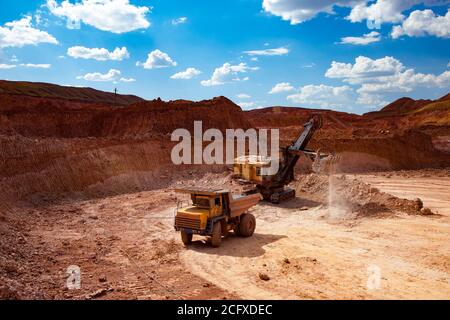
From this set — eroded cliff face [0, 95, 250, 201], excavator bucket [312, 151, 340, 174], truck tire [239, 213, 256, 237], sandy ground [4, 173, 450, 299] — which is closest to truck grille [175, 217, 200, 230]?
sandy ground [4, 173, 450, 299]

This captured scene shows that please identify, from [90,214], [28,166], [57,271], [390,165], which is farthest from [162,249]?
[390,165]

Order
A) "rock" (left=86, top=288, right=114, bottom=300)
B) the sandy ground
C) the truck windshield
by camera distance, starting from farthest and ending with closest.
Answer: the truck windshield → the sandy ground → "rock" (left=86, top=288, right=114, bottom=300)

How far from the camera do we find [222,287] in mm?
9562

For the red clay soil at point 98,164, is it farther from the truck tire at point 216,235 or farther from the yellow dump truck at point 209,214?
the truck tire at point 216,235

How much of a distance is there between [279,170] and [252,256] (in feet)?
27.0

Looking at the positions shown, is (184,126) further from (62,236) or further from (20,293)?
(20,293)

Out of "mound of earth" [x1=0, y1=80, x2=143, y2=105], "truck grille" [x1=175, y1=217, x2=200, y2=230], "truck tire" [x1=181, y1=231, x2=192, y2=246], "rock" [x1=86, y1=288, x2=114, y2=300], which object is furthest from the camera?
"mound of earth" [x1=0, y1=80, x2=143, y2=105]

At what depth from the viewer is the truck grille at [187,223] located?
40.1 feet

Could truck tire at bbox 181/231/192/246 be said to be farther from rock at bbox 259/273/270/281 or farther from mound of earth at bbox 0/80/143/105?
mound of earth at bbox 0/80/143/105

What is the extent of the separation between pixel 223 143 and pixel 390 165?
45.7 ft

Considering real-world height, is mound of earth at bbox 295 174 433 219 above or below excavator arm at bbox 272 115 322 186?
below

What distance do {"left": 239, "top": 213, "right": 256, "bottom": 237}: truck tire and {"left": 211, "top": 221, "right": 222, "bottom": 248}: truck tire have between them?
1216mm

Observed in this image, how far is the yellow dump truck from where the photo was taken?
12.3 metres

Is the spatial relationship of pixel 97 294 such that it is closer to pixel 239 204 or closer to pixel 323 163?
pixel 239 204
